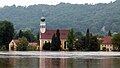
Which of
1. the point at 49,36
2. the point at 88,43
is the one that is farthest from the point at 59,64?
the point at 49,36

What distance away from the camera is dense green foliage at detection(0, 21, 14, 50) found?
13750 cm

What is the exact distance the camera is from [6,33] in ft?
455

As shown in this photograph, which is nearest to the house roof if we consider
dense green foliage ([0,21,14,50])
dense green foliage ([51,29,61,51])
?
dense green foliage ([0,21,14,50])

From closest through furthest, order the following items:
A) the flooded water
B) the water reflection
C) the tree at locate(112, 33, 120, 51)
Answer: the water reflection → the flooded water → the tree at locate(112, 33, 120, 51)

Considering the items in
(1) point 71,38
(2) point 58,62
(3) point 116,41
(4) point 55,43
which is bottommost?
(4) point 55,43

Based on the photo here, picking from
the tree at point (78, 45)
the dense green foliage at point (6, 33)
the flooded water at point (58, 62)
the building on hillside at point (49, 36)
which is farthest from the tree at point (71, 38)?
the flooded water at point (58, 62)

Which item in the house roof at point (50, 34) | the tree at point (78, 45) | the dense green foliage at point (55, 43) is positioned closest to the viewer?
the dense green foliage at point (55, 43)

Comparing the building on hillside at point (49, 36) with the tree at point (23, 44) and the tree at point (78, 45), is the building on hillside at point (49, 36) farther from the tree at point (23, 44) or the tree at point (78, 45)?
the tree at point (23, 44)

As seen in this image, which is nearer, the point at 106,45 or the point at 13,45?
the point at 13,45

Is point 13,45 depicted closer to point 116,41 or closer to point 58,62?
point 116,41

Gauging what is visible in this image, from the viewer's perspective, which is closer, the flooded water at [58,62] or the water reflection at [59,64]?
the water reflection at [59,64]

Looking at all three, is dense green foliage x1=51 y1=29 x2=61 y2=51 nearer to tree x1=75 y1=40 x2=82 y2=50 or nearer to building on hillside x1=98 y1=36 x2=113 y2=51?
tree x1=75 y1=40 x2=82 y2=50

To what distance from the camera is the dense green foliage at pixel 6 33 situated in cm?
13750

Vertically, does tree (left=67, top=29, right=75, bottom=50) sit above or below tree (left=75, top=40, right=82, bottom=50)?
above
